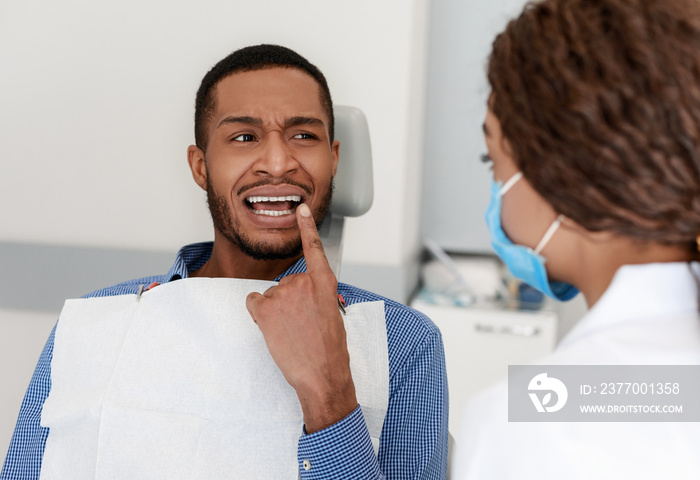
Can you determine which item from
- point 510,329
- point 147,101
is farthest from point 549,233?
point 147,101

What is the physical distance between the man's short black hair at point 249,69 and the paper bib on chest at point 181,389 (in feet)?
1.31

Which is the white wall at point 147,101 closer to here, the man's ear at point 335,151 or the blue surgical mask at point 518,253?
the man's ear at point 335,151

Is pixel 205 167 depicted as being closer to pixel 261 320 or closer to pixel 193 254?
pixel 193 254

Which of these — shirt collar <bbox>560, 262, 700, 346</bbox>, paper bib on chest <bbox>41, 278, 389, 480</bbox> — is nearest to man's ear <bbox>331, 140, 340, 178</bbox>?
paper bib on chest <bbox>41, 278, 389, 480</bbox>

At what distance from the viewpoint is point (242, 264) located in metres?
1.33

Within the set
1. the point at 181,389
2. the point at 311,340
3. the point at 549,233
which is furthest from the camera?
the point at 181,389

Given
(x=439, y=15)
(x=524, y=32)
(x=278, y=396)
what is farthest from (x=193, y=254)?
(x=439, y=15)

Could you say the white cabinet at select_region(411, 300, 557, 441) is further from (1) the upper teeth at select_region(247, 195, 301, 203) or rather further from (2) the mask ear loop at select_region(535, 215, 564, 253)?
(2) the mask ear loop at select_region(535, 215, 564, 253)

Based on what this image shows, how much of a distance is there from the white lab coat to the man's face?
2.18ft

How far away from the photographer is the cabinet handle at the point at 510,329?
2285mm

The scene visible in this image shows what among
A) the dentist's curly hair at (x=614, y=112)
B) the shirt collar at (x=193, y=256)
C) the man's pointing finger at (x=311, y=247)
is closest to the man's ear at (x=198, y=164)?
the shirt collar at (x=193, y=256)

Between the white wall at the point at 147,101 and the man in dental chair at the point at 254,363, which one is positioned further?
the white wall at the point at 147,101

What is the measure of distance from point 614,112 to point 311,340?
530 millimetres

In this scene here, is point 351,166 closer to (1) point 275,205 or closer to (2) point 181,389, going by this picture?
(1) point 275,205
